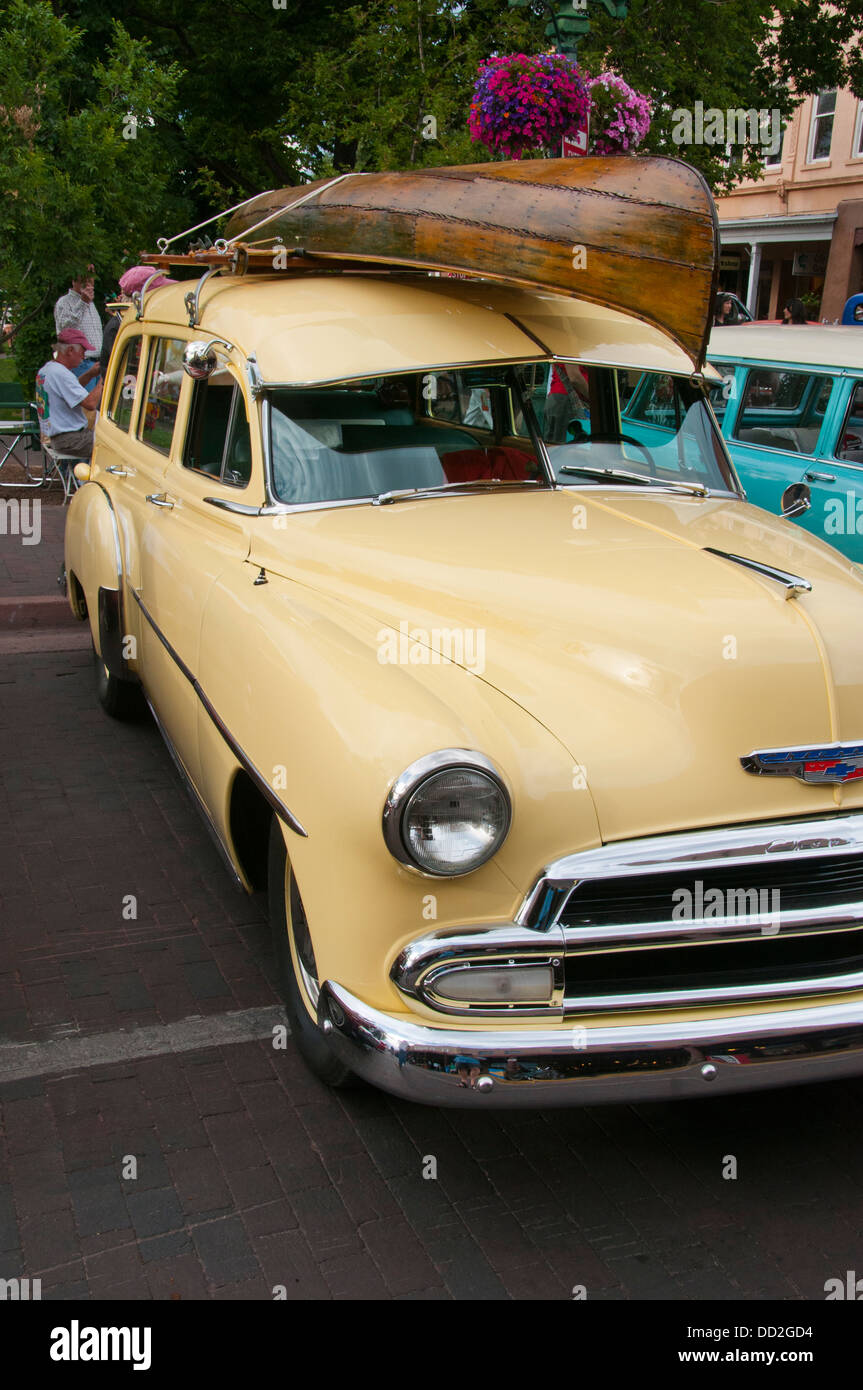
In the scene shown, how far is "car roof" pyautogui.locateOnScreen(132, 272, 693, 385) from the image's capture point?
3967mm

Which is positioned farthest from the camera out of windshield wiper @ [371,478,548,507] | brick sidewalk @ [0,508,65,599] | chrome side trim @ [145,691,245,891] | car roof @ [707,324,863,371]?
brick sidewalk @ [0,508,65,599]

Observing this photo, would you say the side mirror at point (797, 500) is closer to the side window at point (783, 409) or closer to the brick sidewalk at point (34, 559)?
the side window at point (783, 409)

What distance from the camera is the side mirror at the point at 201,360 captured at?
430 centimetres

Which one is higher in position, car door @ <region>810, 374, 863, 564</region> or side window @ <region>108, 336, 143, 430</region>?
side window @ <region>108, 336, 143, 430</region>

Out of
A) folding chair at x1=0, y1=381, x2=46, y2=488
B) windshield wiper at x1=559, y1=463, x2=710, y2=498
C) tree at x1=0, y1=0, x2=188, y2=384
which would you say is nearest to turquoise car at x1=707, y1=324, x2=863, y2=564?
windshield wiper at x1=559, y1=463, x2=710, y2=498

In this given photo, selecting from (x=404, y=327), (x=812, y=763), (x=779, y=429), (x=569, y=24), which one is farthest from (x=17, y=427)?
(x=812, y=763)

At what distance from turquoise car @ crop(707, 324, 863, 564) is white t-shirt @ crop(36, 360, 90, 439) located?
5.29 m

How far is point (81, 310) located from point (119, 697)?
7.41m

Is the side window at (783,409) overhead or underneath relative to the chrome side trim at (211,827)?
overhead

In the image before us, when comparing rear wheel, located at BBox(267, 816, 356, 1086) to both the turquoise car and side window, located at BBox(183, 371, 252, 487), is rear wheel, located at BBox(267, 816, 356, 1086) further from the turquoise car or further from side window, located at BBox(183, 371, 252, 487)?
the turquoise car

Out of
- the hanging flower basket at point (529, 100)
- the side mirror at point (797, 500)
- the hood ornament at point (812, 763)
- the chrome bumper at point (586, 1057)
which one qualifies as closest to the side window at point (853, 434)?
the hanging flower basket at point (529, 100)

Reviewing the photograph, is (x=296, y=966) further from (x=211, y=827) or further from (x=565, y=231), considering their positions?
(x=565, y=231)

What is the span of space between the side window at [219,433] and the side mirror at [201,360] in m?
0.05
